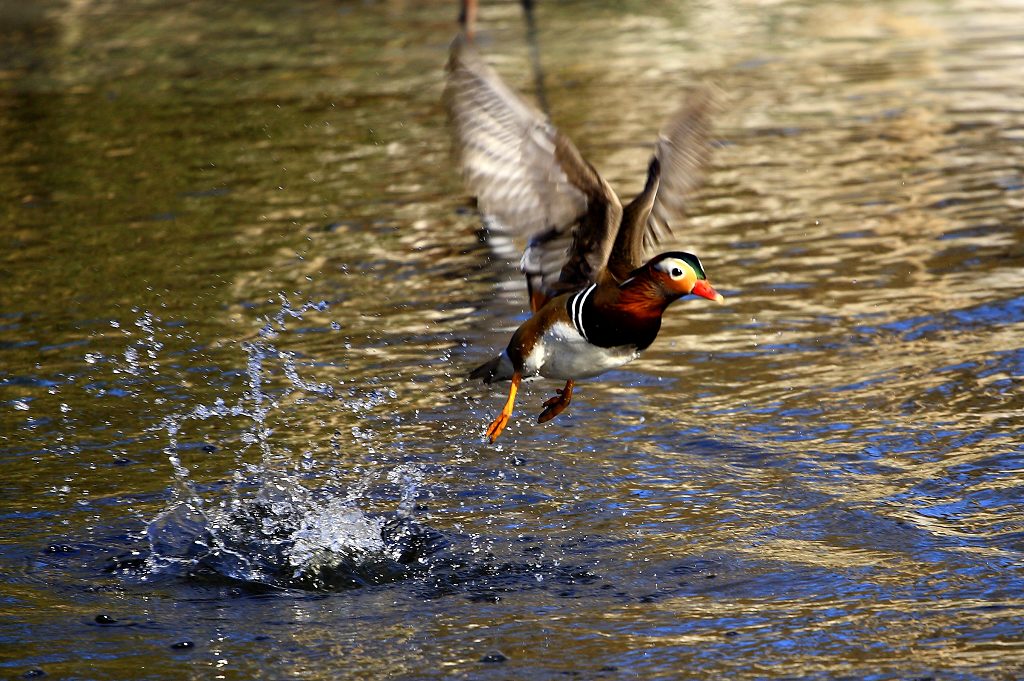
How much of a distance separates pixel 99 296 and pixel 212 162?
357 cm

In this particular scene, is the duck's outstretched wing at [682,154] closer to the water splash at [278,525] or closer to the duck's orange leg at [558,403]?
the duck's orange leg at [558,403]

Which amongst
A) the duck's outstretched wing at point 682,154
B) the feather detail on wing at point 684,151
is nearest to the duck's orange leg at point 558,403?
the duck's outstretched wing at point 682,154

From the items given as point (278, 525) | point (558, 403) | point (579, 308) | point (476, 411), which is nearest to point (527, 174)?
point (579, 308)

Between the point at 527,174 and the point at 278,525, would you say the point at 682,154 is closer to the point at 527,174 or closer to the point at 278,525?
the point at 527,174

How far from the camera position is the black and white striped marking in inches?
251

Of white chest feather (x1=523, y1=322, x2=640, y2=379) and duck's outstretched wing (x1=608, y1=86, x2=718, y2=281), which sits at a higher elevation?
duck's outstretched wing (x1=608, y1=86, x2=718, y2=281)

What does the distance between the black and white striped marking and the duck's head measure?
37 centimetres

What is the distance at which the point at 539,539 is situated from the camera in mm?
6488

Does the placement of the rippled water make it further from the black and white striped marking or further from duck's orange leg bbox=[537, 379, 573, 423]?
the black and white striped marking

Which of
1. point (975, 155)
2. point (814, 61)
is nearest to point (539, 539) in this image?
point (975, 155)

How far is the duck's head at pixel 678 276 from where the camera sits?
603 cm

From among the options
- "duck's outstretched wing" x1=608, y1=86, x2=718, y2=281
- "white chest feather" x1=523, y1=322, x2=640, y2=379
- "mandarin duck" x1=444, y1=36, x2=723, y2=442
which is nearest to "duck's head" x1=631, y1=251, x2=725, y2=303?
"mandarin duck" x1=444, y1=36, x2=723, y2=442

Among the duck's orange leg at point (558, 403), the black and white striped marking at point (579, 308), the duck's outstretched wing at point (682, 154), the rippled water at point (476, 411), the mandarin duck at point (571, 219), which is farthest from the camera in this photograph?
the duck's orange leg at point (558, 403)

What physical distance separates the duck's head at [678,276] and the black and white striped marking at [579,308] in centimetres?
37
